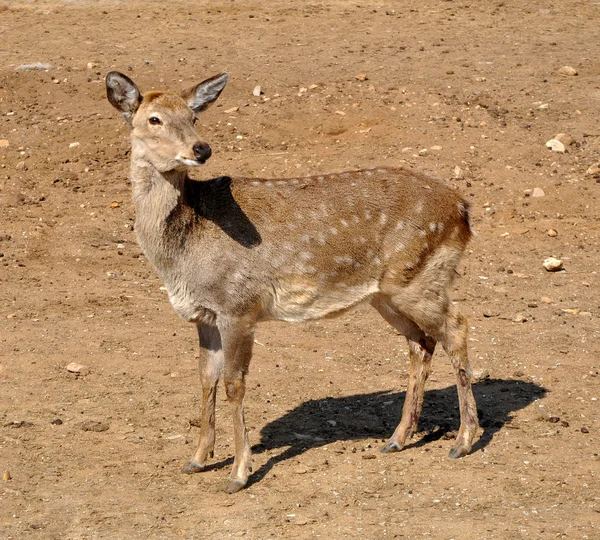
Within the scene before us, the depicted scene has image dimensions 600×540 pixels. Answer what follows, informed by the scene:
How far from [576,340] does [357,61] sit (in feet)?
26.3

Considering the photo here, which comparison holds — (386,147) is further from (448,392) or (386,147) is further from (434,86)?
(448,392)

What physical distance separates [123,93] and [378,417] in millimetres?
3515

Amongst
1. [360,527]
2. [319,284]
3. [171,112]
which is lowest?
[360,527]

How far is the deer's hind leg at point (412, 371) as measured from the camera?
872cm

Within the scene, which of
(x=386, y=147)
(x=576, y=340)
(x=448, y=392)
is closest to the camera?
(x=448, y=392)

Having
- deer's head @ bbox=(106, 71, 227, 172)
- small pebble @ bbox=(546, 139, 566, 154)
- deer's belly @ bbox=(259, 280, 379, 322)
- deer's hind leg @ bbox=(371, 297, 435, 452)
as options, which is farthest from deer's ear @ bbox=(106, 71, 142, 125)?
small pebble @ bbox=(546, 139, 566, 154)

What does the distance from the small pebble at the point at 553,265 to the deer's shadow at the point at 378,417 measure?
9.43ft

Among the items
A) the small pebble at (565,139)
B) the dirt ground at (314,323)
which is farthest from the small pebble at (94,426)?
the small pebble at (565,139)

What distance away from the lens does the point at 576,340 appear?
10.7 metres

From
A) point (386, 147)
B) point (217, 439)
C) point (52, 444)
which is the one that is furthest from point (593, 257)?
point (52, 444)

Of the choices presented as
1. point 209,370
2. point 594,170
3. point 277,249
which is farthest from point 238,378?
point 594,170

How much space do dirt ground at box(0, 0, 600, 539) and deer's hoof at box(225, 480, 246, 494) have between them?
8cm

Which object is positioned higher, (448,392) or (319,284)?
(319,284)

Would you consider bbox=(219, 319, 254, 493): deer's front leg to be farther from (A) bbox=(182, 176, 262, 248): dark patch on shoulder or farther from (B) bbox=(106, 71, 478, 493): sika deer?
(A) bbox=(182, 176, 262, 248): dark patch on shoulder
